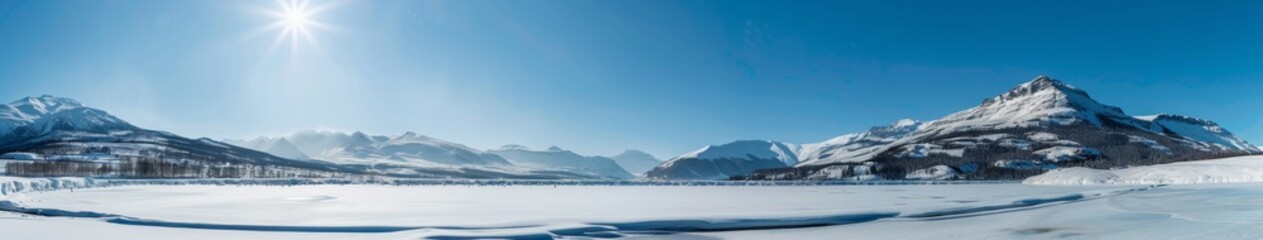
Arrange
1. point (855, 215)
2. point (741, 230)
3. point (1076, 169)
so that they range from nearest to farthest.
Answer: point (741, 230), point (855, 215), point (1076, 169)

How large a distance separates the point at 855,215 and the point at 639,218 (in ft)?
35.1

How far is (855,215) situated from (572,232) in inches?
593

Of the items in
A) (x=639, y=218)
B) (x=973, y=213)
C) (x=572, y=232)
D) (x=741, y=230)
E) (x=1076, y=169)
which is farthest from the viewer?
(x=1076, y=169)

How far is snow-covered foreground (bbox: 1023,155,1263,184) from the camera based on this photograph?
97062 millimetres

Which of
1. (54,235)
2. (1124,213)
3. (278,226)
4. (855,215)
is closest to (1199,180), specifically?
(1124,213)

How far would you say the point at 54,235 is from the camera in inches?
827

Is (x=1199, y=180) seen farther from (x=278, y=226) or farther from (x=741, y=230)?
(x=278, y=226)

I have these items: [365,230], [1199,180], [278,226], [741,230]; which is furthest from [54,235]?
[1199,180]

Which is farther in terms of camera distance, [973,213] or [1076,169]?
[1076,169]

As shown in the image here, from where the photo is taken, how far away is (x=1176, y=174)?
10644cm

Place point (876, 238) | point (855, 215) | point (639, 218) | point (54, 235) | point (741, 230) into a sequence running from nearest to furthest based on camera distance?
point (54, 235)
point (876, 238)
point (741, 230)
point (639, 218)
point (855, 215)

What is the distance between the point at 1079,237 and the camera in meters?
21.6

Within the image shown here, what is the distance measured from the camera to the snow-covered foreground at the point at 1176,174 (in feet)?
318

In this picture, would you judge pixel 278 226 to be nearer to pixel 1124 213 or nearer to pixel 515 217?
pixel 515 217
